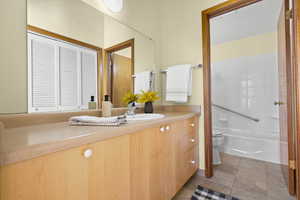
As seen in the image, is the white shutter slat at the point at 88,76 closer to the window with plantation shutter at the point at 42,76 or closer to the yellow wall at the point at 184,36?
the window with plantation shutter at the point at 42,76

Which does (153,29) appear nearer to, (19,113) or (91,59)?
(91,59)

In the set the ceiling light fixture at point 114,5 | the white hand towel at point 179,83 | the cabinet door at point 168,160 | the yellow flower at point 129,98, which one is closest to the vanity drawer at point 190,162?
the cabinet door at point 168,160

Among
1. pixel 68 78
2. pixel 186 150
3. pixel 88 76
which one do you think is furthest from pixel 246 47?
pixel 68 78

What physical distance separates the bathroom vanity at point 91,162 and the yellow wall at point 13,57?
→ 0.60 feet

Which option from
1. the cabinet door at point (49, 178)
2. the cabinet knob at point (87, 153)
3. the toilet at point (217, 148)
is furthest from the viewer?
the toilet at point (217, 148)

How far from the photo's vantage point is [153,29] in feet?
6.69

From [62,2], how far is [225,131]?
3.01 m

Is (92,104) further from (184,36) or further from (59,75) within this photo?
(184,36)

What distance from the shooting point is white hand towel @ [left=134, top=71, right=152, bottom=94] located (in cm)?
169

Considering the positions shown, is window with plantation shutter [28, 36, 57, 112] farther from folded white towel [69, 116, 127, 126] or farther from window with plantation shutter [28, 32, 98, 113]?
folded white towel [69, 116, 127, 126]

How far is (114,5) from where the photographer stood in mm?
1444

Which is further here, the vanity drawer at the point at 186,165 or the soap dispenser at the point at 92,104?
the vanity drawer at the point at 186,165

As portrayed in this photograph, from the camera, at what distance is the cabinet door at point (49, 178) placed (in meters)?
0.41

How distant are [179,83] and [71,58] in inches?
46.8
